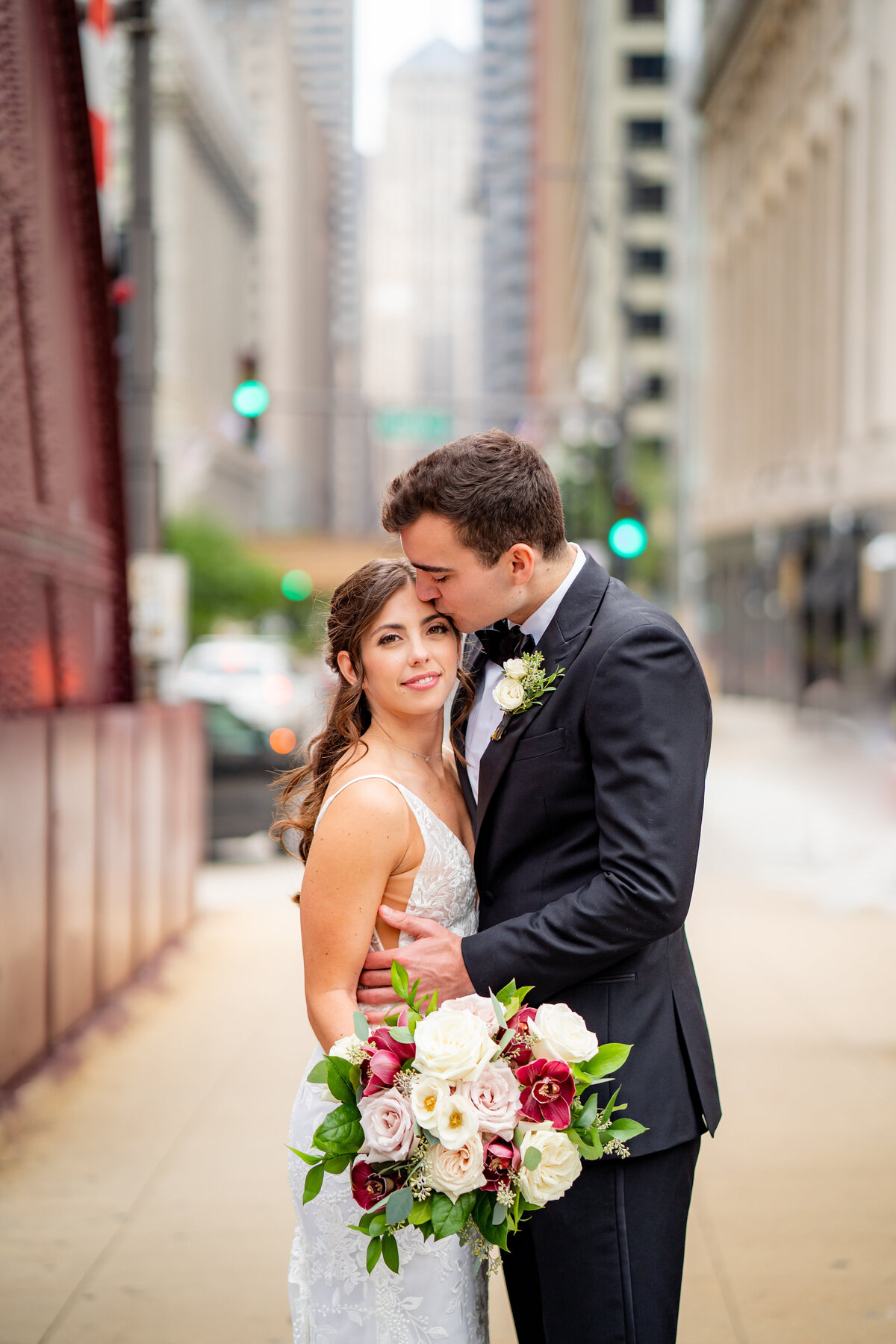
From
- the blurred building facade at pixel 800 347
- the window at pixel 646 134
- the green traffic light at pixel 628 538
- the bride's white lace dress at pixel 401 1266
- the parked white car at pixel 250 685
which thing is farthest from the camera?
the window at pixel 646 134

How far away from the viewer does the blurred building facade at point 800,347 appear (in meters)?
30.6

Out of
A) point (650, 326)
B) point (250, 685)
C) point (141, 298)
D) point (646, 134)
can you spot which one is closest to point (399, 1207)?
point (141, 298)

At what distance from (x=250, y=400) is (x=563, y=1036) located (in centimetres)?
1351

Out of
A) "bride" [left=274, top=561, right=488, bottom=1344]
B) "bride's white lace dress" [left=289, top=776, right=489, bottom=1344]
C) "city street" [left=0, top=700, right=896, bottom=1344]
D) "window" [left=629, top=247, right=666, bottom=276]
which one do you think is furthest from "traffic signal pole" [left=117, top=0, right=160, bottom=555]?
"window" [left=629, top=247, right=666, bottom=276]

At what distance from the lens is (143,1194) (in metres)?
4.91

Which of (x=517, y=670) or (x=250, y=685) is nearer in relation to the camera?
(x=517, y=670)

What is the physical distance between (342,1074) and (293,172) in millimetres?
151400

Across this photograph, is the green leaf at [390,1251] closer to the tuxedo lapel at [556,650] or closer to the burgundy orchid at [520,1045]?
the burgundy orchid at [520,1045]

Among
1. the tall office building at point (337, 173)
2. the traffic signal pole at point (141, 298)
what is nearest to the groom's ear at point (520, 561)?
the traffic signal pole at point (141, 298)

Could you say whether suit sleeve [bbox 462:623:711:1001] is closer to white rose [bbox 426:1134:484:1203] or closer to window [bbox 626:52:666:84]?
white rose [bbox 426:1134:484:1203]

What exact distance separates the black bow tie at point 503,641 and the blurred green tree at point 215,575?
60081 millimetres

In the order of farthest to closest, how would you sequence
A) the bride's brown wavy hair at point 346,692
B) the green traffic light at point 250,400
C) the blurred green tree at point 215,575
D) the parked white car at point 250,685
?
1. the blurred green tree at point 215,575
2. the parked white car at point 250,685
3. the green traffic light at point 250,400
4. the bride's brown wavy hair at point 346,692

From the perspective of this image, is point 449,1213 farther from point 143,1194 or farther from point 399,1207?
point 143,1194

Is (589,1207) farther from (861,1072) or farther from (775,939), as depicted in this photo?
(775,939)
